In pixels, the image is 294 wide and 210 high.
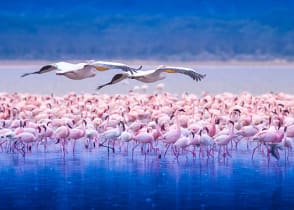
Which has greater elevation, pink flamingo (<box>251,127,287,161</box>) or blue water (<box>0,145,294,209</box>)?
pink flamingo (<box>251,127,287,161</box>)

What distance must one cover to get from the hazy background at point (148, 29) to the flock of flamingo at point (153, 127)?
22313 mm

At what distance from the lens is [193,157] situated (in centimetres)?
855

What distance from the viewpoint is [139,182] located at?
24.1 ft


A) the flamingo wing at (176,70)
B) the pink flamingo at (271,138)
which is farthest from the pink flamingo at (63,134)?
the flamingo wing at (176,70)

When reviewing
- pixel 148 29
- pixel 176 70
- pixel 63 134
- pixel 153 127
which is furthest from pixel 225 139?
pixel 148 29

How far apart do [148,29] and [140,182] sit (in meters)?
30.3

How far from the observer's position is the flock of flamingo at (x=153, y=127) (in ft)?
28.3

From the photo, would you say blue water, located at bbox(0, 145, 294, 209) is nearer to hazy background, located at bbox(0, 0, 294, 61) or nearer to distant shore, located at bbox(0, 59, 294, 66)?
distant shore, located at bbox(0, 59, 294, 66)

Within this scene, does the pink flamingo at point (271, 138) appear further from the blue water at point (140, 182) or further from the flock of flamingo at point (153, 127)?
Result: the blue water at point (140, 182)

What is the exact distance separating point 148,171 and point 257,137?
1.20m

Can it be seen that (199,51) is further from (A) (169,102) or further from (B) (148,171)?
(B) (148,171)

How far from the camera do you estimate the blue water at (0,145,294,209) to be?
6586 millimetres

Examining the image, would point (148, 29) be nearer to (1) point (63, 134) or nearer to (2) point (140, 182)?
(1) point (63, 134)

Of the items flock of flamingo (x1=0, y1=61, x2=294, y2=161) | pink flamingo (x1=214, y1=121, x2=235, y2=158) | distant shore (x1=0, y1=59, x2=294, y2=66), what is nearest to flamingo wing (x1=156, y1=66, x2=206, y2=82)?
flock of flamingo (x1=0, y1=61, x2=294, y2=161)
